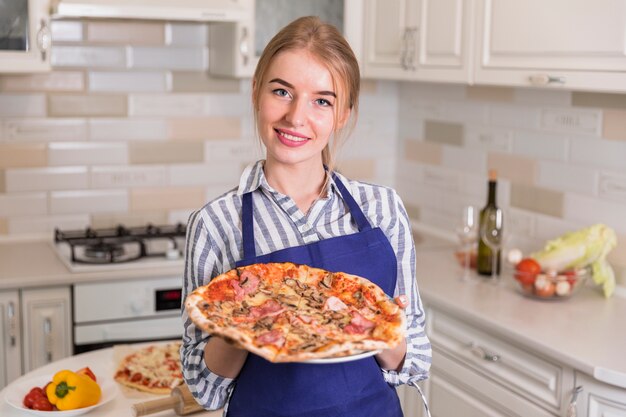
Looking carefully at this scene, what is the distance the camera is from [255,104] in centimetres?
170

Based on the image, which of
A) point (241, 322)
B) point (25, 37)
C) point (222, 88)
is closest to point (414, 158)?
point (222, 88)

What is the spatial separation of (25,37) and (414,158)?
1756 mm

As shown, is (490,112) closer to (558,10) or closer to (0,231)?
(558,10)

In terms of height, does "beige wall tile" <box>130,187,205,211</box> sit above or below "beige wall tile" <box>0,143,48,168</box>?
below

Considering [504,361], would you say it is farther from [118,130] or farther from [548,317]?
[118,130]

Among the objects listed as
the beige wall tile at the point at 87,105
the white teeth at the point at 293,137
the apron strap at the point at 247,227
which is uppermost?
the beige wall tile at the point at 87,105

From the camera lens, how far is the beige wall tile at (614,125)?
273 centimetres

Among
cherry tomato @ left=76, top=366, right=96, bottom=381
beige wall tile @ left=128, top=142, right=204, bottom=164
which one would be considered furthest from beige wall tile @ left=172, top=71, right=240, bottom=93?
cherry tomato @ left=76, top=366, right=96, bottom=381

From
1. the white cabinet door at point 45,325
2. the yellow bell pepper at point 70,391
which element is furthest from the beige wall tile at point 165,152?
the yellow bell pepper at point 70,391

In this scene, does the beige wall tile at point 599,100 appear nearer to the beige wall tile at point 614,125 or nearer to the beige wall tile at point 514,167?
the beige wall tile at point 614,125

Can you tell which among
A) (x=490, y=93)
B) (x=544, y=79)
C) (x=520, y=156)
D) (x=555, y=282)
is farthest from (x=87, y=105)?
(x=555, y=282)

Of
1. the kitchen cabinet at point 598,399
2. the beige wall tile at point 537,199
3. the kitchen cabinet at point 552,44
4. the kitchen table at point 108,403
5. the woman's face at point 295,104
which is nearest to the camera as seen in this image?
the woman's face at point 295,104

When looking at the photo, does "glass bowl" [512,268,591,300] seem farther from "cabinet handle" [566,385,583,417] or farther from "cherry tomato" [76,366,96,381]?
"cherry tomato" [76,366,96,381]

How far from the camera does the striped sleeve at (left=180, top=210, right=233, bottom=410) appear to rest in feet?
5.34
